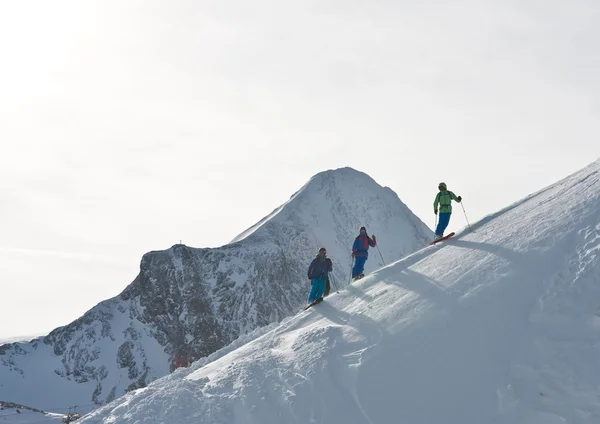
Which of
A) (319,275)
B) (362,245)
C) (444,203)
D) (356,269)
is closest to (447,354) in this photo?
→ (319,275)

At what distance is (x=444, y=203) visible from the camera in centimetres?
2338

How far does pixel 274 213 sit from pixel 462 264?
96.6 metres

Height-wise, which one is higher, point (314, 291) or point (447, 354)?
point (314, 291)

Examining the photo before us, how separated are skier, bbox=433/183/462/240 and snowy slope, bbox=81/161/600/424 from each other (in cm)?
346

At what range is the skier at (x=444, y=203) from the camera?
23.2 meters

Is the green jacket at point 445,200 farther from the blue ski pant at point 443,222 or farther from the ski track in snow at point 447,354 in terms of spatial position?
the ski track in snow at point 447,354

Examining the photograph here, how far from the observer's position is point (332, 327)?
58.5ft

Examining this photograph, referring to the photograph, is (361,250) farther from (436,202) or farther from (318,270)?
(436,202)

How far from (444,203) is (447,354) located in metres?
9.49

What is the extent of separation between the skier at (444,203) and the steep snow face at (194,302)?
67.3m

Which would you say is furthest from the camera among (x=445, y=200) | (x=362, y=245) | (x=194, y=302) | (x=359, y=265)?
(x=194, y=302)

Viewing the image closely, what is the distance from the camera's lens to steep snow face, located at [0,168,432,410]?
8719 cm

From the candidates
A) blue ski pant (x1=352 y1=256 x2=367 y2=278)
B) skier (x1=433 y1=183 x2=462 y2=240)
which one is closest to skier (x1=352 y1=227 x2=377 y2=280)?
blue ski pant (x1=352 y1=256 x2=367 y2=278)

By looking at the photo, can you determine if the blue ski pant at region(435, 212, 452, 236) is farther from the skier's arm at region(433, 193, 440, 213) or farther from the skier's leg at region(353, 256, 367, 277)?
the skier's leg at region(353, 256, 367, 277)
